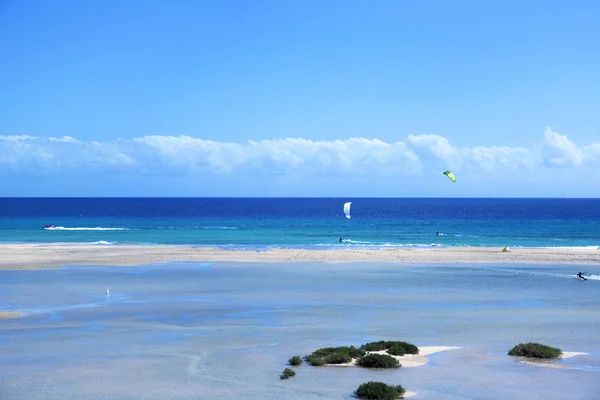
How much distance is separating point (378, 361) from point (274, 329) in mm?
6017

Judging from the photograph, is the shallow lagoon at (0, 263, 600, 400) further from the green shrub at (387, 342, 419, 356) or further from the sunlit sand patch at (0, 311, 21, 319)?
the green shrub at (387, 342, 419, 356)

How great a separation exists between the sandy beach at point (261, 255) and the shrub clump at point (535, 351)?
27153 mm

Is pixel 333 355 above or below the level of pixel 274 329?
above

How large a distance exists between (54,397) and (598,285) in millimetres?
27591

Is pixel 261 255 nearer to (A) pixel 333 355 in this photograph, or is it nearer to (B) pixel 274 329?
(B) pixel 274 329

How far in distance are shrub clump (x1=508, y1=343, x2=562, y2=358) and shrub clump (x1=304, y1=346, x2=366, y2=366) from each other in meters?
4.29

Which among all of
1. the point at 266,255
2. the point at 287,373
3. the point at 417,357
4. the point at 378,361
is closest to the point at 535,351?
the point at 417,357

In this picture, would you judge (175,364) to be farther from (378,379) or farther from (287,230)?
(287,230)

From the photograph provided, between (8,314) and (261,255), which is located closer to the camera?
(8,314)

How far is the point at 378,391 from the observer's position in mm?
14523

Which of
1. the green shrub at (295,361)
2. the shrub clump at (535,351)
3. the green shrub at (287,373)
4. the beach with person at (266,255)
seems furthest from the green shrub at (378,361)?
the beach with person at (266,255)

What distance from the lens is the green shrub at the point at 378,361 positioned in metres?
17.2

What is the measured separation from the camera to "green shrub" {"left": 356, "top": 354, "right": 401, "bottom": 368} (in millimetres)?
17188

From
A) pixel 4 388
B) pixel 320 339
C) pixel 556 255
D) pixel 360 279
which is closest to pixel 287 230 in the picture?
pixel 556 255
